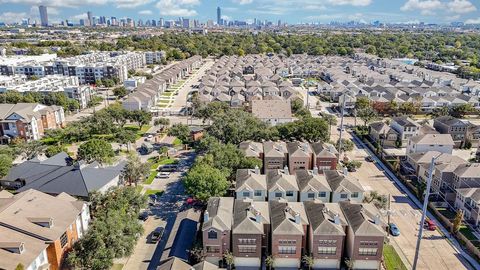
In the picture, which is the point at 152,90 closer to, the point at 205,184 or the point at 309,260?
the point at 205,184

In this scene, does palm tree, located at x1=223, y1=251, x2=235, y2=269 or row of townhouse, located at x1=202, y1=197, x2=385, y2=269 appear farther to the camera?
palm tree, located at x1=223, y1=251, x2=235, y2=269

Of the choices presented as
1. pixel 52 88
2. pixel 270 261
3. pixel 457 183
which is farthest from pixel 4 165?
pixel 457 183

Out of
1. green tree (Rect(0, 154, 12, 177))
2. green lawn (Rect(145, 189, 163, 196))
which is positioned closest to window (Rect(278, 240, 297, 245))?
green lawn (Rect(145, 189, 163, 196))

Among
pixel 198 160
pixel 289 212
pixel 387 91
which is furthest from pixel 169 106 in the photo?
pixel 289 212

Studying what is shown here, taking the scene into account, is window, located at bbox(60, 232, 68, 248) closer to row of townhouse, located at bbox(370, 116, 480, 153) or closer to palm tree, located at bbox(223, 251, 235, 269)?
palm tree, located at bbox(223, 251, 235, 269)

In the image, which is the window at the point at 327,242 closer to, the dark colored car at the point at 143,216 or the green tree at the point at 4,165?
the dark colored car at the point at 143,216

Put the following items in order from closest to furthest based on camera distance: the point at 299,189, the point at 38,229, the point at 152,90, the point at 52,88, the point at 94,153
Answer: the point at 38,229 < the point at 299,189 < the point at 94,153 < the point at 52,88 < the point at 152,90
